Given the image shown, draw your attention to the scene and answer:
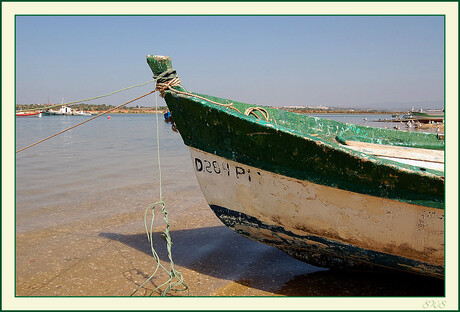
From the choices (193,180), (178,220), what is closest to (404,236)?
(178,220)

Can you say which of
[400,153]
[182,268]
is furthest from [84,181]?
[400,153]

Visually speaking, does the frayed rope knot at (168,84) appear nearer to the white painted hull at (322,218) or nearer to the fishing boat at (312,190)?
the fishing boat at (312,190)

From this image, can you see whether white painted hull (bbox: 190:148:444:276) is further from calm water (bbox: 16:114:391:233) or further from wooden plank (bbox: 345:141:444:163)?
calm water (bbox: 16:114:391:233)

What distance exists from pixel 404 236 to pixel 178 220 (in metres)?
3.24

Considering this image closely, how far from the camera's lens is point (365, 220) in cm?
277

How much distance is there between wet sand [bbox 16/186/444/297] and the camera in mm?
3281

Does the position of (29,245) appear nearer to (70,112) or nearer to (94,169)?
(94,169)

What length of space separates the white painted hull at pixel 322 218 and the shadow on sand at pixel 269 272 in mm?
247

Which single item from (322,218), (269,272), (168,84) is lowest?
(269,272)

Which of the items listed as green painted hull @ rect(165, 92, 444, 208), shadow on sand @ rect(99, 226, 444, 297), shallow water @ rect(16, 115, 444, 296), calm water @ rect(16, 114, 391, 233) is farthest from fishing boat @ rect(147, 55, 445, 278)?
calm water @ rect(16, 114, 391, 233)

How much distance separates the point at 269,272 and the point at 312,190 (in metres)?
1.21

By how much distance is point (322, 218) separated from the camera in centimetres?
290

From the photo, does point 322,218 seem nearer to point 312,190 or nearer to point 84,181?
point 312,190

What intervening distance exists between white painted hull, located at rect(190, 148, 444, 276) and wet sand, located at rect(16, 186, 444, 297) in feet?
1.04
